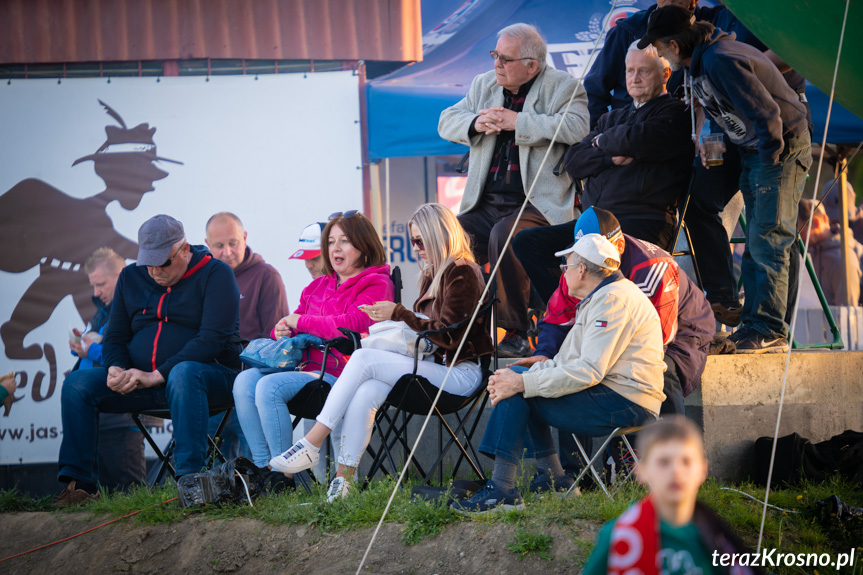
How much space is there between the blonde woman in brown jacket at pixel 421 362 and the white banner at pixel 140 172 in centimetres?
241

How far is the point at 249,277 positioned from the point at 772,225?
370cm

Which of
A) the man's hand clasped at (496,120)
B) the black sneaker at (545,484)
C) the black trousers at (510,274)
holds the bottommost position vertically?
Result: the black sneaker at (545,484)

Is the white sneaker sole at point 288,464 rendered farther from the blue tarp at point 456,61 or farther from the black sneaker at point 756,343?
the blue tarp at point 456,61

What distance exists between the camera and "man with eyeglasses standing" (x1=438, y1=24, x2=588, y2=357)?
5.04 metres

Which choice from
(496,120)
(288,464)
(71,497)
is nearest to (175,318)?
(71,497)

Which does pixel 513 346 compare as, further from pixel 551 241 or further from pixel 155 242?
pixel 155 242

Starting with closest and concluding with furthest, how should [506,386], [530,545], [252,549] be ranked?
1. [530,545]
2. [506,386]
3. [252,549]

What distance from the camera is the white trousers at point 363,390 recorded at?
13.8 feet

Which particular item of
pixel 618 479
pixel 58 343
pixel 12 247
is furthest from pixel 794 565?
pixel 12 247

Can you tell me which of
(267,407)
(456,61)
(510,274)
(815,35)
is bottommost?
(267,407)

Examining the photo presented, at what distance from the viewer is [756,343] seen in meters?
4.57

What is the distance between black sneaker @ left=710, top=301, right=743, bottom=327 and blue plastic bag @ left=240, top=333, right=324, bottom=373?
2.19 meters

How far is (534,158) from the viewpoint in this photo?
5.06m

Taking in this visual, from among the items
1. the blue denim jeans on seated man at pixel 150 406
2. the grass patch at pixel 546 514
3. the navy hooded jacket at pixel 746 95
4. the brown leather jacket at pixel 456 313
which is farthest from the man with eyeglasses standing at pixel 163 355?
the navy hooded jacket at pixel 746 95
